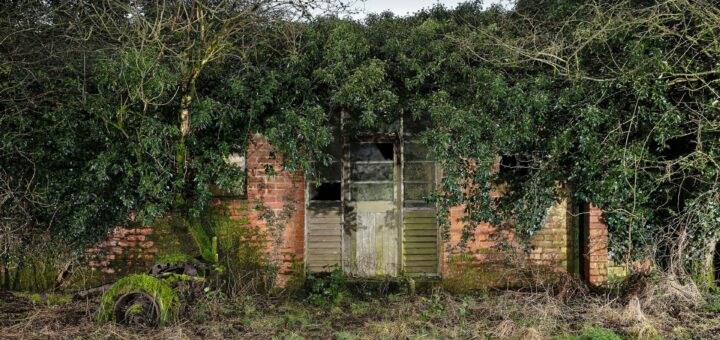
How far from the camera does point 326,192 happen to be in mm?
8938

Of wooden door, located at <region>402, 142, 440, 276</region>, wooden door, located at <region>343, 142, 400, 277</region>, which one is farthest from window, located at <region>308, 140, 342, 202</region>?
wooden door, located at <region>402, 142, 440, 276</region>

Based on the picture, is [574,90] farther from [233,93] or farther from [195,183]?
[195,183]

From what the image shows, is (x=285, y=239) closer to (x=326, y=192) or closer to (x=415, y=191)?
(x=326, y=192)

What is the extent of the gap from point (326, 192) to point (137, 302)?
350cm

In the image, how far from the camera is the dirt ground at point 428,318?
19.7 feet

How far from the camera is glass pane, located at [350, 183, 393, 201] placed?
8.91m

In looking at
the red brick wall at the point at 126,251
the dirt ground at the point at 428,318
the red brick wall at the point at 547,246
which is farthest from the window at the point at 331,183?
the red brick wall at the point at 126,251

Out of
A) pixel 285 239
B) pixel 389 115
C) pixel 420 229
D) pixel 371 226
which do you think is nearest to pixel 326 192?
pixel 371 226

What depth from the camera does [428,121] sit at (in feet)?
28.7

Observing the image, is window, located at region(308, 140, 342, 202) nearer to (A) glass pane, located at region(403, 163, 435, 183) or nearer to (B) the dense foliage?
(A) glass pane, located at region(403, 163, 435, 183)

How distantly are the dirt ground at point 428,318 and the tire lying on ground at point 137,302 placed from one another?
121 mm

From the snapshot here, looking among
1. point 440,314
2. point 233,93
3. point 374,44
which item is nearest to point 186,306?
point 233,93

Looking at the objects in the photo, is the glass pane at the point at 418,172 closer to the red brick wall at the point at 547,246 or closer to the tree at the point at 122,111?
the red brick wall at the point at 547,246

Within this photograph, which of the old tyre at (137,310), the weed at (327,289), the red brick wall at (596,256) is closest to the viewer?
the old tyre at (137,310)
